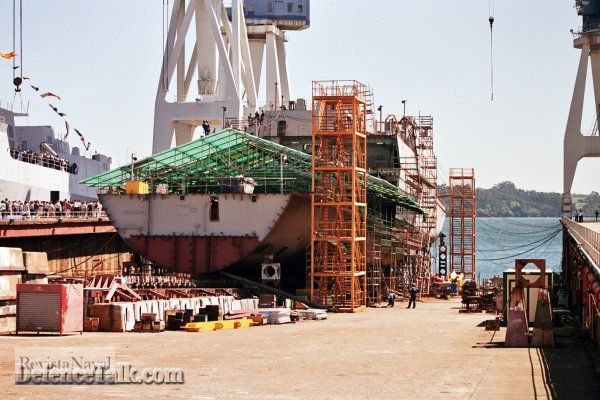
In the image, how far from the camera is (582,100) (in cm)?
8381

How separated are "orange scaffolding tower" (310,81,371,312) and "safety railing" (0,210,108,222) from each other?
1209 centimetres

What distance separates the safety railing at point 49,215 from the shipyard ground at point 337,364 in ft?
45.7

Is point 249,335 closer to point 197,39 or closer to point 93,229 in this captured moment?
point 93,229

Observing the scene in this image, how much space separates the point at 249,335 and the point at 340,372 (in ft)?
36.3

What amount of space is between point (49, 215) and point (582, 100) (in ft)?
147

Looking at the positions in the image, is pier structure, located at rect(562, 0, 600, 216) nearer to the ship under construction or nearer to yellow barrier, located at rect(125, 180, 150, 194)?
the ship under construction

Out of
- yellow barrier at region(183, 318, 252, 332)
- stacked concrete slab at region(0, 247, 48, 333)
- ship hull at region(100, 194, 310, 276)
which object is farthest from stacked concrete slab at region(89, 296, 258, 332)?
ship hull at region(100, 194, 310, 276)

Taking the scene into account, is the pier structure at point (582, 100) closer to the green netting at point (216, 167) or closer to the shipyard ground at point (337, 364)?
the green netting at point (216, 167)

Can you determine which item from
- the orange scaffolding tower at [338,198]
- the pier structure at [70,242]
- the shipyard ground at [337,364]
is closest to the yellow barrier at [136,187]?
the pier structure at [70,242]

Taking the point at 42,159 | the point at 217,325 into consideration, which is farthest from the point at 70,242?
the point at 217,325

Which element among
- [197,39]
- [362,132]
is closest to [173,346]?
[362,132]

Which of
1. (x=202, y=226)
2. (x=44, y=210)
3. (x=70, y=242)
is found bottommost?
(x=70, y=242)

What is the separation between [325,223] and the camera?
54.3m

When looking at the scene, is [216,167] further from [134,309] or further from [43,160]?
[43,160]
